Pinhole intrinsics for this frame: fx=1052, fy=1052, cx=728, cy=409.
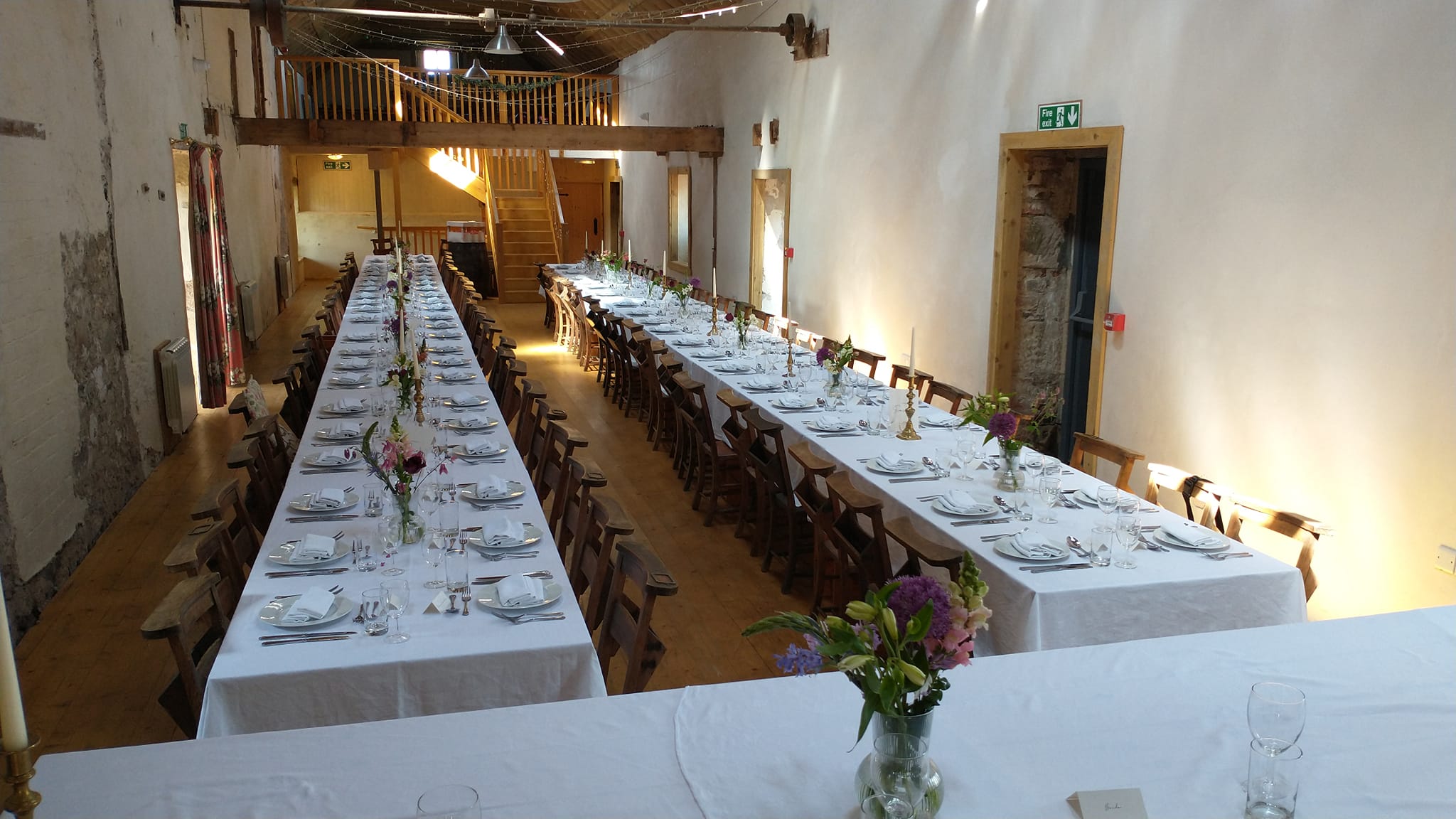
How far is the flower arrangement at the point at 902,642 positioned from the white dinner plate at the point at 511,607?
145 centimetres

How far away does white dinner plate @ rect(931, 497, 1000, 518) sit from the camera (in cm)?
400

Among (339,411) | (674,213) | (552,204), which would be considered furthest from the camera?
(552,204)

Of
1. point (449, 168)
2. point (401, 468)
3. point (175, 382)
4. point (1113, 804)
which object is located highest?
point (449, 168)

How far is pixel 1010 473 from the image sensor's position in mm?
4398

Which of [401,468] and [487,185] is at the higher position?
[487,185]

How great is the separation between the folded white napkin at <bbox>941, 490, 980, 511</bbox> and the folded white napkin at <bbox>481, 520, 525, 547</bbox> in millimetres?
1624

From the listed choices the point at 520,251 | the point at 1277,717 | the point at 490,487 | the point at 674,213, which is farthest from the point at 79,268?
the point at 520,251

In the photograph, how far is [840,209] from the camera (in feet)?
33.9

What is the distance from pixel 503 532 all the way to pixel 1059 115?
498 centimetres

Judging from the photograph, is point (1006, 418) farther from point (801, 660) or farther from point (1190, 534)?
point (801, 660)

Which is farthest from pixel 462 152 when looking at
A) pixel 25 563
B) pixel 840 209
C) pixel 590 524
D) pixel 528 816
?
pixel 528 816

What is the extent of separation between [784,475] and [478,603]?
245 cm

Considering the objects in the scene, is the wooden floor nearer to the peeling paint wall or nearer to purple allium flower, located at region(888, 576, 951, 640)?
the peeling paint wall

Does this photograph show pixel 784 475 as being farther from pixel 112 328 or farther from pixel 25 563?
pixel 112 328
